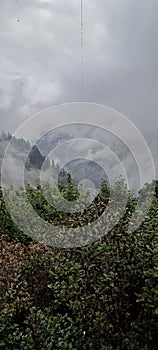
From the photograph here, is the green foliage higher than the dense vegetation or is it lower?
higher

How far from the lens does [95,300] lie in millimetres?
6125

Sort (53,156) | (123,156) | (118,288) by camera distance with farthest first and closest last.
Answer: (53,156)
(123,156)
(118,288)

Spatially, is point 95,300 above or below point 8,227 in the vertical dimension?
below

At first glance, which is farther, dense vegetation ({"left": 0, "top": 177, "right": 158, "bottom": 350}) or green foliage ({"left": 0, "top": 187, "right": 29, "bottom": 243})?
green foliage ({"left": 0, "top": 187, "right": 29, "bottom": 243})

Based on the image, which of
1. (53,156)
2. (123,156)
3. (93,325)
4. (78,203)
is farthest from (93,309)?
(53,156)

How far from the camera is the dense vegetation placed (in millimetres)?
6055

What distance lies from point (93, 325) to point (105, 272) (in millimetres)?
649

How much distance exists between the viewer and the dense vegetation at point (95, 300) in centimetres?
605

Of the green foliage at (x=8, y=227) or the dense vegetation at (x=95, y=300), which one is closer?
the dense vegetation at (x=95, y=300)

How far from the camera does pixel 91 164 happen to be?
26.7 ft

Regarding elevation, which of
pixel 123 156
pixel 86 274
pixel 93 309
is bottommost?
pixel 93 309

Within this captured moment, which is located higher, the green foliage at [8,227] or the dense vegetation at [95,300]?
the green foliage at [8,227]

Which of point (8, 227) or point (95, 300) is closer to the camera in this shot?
point (95, 300)

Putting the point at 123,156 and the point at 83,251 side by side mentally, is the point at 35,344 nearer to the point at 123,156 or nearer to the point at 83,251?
the point at 83,251
